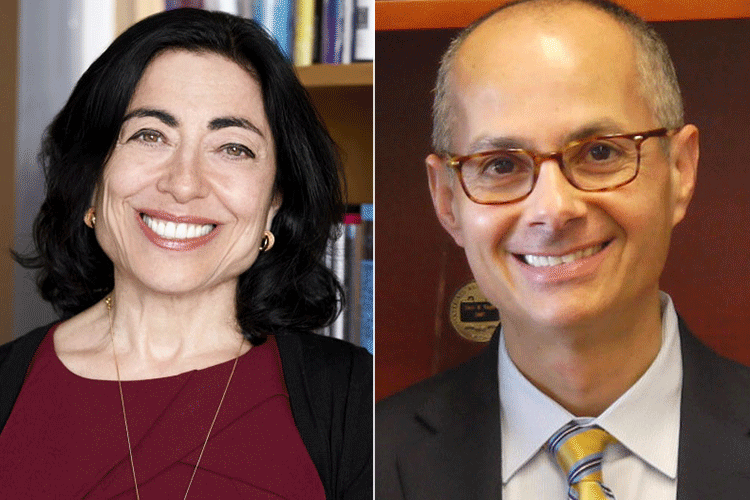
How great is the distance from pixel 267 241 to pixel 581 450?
0.64m

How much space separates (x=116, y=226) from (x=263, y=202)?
0.72 feet

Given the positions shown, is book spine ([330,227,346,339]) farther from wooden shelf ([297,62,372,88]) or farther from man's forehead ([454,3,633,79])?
A: man's forehead ([454,3,633,79])

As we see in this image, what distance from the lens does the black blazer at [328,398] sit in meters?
1.35

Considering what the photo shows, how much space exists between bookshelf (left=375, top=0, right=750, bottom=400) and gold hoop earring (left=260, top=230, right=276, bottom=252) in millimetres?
393

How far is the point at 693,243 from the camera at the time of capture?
3.40ft

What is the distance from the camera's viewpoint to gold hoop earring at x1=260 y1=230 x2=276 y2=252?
1.48m

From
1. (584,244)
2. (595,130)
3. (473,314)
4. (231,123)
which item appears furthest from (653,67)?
(231,123)

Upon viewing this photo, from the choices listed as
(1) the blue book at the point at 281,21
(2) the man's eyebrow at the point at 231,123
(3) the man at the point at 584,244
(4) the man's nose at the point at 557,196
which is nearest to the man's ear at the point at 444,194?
(3) the man at the point at 584,244

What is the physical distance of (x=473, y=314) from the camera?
43.1 inches

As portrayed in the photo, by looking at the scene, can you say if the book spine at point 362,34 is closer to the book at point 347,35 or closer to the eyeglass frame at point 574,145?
the book at point 347,35

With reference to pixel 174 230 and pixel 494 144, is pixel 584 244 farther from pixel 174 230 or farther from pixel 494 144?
pixel 174 230

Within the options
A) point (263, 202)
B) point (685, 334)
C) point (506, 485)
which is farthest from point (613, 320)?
point (263, 202)

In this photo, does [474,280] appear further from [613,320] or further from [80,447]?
[80,447]

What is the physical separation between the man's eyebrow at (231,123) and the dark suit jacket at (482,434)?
486 millimetres
